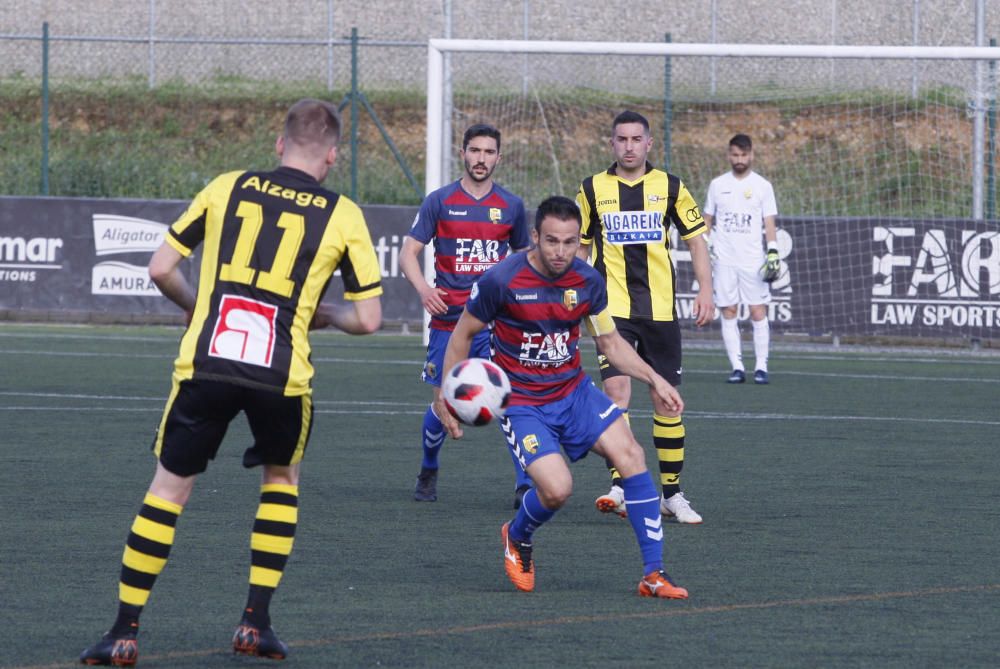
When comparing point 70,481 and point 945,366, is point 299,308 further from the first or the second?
point 945,366

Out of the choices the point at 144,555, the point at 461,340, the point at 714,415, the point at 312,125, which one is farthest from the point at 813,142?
the point at 144,555

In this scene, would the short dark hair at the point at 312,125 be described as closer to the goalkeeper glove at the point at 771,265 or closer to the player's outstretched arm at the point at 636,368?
the player's outstretched arm at the point at 636,368

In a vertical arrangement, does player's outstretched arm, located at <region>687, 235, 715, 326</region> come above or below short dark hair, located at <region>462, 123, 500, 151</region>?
below

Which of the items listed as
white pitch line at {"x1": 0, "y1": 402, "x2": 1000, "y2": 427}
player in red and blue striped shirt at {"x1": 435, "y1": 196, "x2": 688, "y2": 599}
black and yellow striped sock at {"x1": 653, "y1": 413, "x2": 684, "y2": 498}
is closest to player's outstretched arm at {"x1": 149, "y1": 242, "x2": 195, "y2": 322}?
player in red and blue striped shirt at {"x1": 435, "y1": 196, "x2": 688, "y2": 599}

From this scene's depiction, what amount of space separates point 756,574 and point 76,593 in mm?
2677

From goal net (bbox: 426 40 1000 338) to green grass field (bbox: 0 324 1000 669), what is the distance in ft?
16.6

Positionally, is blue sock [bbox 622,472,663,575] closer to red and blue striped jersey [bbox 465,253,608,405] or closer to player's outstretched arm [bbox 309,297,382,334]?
red and blue striped jersey [bbox 465,253,608,405]

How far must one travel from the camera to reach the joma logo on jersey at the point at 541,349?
22.3ft

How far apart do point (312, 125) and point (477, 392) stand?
4.92 ft

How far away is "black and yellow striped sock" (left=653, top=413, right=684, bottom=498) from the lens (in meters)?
8.48

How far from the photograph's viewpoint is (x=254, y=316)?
17.3 feet

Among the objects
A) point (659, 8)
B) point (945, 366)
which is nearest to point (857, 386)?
point (945, 366)

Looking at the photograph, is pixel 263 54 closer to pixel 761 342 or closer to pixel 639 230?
pixel 761 342

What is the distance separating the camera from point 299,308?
5.33 meters
